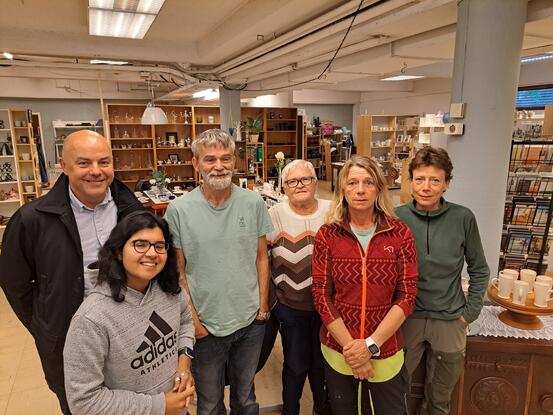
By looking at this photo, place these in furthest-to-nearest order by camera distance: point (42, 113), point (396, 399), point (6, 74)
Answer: point (42, 113) → point (6, 74) → point (396, 399)

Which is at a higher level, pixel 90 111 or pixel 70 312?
pixel 90 111

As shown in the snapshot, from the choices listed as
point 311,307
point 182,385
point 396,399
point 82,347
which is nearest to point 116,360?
point 82,347

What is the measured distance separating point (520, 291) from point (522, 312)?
0.12 m

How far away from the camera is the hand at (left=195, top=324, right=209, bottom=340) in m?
1.75

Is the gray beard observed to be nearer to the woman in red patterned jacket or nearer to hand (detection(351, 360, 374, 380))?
the woman in red patterned jacket

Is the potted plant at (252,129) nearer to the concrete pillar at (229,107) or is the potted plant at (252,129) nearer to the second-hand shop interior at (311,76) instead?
the second-hand shop interior at (311,76)

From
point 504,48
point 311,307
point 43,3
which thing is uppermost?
point 43,3

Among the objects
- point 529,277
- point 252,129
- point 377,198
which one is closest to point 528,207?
point 529,277

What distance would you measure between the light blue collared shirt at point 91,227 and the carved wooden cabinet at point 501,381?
1781mm

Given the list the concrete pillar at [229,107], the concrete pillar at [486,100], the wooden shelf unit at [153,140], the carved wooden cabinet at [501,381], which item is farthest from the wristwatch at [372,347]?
the wooden shelf unit at [153,140]

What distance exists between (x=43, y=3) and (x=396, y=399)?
4.42 meters

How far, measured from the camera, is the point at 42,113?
36.9 feet

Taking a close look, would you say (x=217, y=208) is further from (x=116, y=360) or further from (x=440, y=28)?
(x=440, y=28)

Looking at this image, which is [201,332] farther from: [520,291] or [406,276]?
[520,291]
